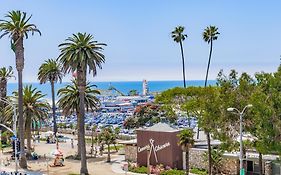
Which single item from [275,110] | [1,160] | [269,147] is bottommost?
[1,160]

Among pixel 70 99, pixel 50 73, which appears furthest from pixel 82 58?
pixel 50 73

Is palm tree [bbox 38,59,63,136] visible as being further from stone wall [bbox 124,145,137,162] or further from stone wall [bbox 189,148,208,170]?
stone wall [bbox 189,148,208,170]

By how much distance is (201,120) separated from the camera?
44.2 metres

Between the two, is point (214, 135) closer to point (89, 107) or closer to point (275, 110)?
point (275, 110)

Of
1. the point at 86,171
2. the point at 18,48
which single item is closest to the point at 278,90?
the point at 86,171

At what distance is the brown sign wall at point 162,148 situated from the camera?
49.1 metres

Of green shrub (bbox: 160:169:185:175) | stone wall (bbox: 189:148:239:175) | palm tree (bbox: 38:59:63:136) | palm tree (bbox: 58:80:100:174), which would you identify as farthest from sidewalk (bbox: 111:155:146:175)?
palm tree (bbox: 38:59:63:136)

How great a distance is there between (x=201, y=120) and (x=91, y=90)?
63.7 ft

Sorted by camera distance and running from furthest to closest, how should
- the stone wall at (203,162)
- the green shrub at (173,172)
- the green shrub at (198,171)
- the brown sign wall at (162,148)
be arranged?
the brown sign wall at (162,148), the green shrub at (198,171), the green shrub at (173,172), the stone wall at (203,162)

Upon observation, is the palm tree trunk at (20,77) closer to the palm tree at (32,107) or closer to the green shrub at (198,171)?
the palm tree at (32,107)

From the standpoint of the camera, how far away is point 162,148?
4978cm

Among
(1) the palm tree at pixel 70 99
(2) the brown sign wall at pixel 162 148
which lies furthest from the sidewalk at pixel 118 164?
(1) the palm tree at pixel 70 99

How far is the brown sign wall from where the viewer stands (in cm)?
4906

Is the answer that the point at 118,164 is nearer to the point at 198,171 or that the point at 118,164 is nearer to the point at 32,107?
the point at 198,171
